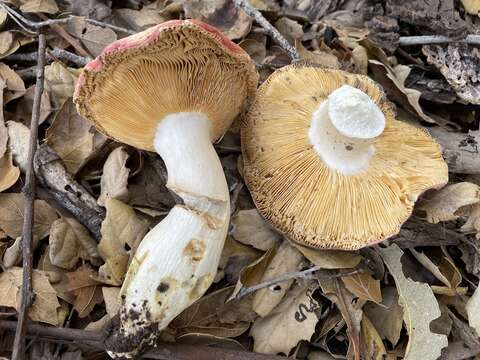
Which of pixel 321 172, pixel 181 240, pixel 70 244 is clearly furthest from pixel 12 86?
pixel 321 172

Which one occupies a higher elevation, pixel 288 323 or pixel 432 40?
pixel 432 40

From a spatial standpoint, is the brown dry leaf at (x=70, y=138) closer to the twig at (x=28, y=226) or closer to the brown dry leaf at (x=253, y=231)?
the twig at (x=28, y=226)

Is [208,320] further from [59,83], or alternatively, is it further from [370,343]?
[59,83]

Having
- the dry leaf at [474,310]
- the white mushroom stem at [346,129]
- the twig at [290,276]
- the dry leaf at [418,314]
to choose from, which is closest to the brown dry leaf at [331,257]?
the twig at [290,276]

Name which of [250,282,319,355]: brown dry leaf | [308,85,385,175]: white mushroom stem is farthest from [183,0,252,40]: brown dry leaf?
[250,282,319,355]: brown dry leaf

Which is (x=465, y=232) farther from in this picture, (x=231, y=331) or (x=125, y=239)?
(x=125, y=239)
